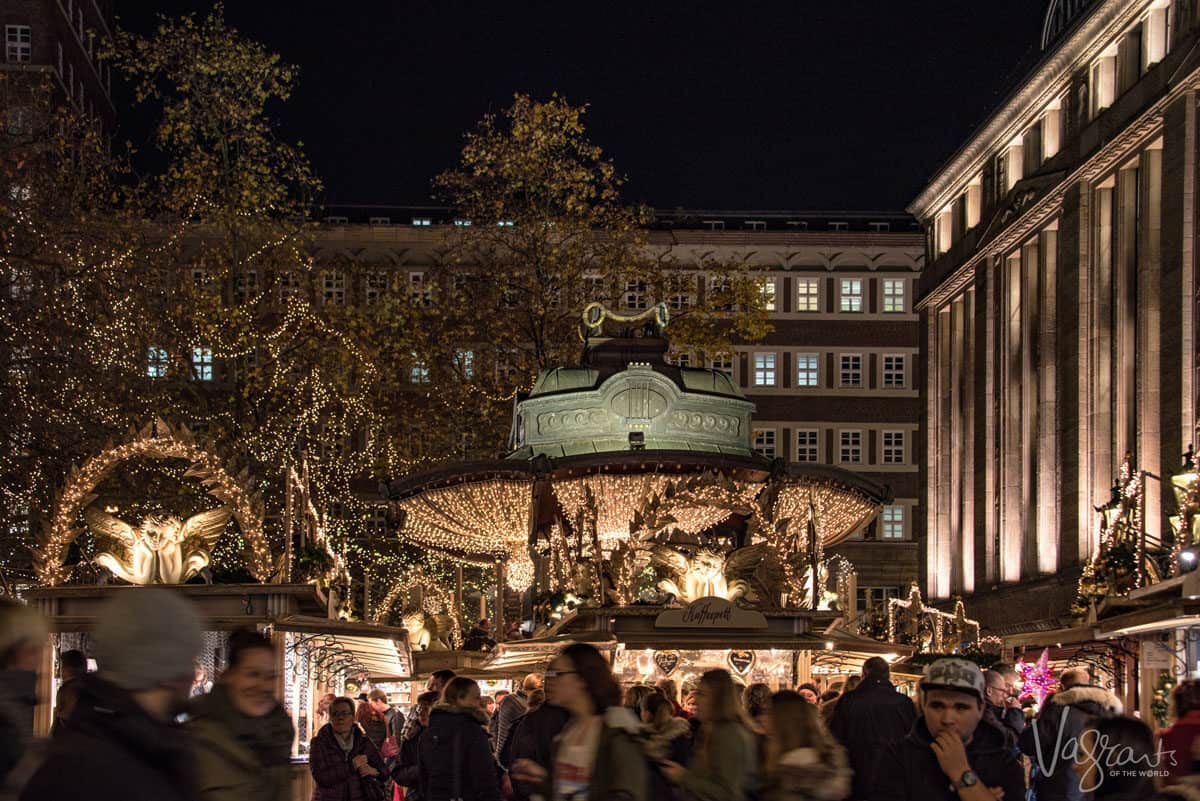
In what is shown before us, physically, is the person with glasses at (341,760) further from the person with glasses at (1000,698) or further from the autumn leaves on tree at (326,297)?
the autumn leaves on tree at (326,297)

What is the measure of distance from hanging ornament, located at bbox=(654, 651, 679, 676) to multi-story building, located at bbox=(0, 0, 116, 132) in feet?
157

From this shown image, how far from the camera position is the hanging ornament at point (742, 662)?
73.5 feet

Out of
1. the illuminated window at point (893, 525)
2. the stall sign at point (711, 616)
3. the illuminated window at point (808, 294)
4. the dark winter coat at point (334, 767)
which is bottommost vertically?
the dark winter coat at point (334, 767)

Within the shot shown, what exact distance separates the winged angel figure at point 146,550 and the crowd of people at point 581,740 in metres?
7.15

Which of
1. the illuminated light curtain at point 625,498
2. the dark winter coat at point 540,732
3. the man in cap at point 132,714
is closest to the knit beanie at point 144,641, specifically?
the man in cap at point 132,714

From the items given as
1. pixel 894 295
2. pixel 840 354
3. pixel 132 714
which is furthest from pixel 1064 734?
pixel 894 295

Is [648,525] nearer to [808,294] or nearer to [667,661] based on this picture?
[667,661]

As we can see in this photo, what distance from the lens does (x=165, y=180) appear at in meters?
43.9

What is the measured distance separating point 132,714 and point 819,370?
79828 millimetres

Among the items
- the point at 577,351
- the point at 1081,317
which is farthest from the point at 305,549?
the point at 1081,317

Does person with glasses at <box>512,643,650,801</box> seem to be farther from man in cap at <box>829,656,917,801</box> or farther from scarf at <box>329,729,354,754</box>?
scarf at <box>329,729,354,754</box>

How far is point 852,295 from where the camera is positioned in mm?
85375

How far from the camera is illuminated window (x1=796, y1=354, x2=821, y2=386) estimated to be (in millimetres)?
84562

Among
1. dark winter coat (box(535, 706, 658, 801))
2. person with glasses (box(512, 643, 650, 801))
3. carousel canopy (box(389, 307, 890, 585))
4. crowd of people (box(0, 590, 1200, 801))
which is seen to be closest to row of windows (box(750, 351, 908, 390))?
carousel canopy (box(389, 307, 890, 585))
